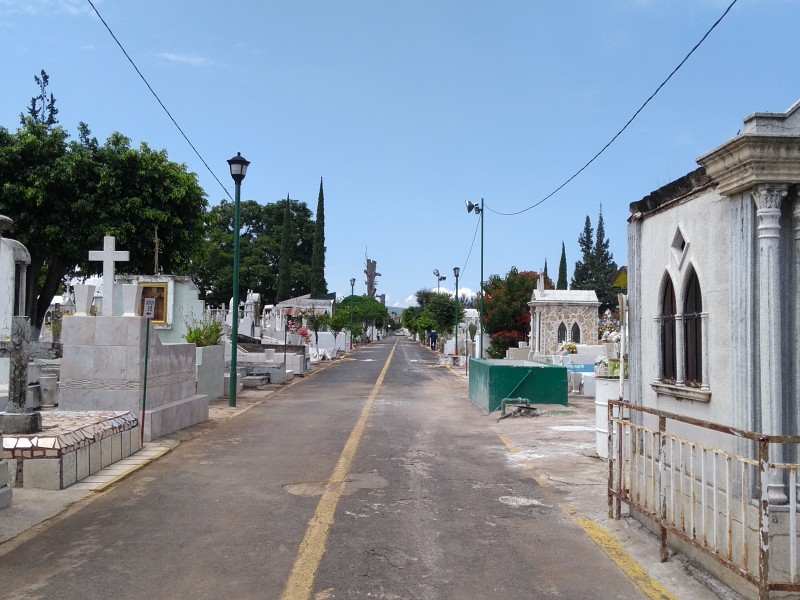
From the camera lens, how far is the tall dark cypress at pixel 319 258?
284ft

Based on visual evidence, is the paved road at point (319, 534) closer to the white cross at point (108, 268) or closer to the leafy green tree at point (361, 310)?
the white cross at point (108, 268)

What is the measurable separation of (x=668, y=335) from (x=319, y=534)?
3.76m

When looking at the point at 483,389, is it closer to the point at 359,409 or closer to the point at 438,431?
the point at 359,409

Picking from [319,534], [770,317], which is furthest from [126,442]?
[770,317]

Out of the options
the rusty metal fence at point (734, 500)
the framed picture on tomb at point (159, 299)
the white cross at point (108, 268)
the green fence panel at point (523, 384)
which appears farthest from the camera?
the framed picture on tomb at point (159, 299)

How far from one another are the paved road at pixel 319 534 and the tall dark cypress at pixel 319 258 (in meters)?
73.8

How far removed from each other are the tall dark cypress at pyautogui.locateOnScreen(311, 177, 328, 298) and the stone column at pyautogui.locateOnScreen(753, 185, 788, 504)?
259 feet

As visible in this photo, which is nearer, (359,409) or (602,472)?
(602,472)

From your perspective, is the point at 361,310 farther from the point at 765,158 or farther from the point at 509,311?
the point at 765,158

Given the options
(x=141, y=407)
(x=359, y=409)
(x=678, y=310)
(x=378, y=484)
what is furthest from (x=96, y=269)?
(x=678, y=310)

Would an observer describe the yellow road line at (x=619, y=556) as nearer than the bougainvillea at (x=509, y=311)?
Yes

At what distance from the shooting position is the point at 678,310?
638cm

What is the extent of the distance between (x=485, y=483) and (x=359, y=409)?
8.42 metres

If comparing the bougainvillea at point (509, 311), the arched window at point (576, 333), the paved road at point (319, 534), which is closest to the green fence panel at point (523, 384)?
the paved road at point (319, 534)
